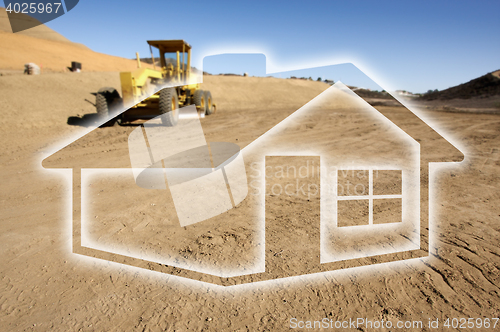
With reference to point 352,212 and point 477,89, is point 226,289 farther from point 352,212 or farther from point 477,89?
point 477,89

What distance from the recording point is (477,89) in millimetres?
27719

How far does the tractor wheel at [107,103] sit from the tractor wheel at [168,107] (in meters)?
1.84

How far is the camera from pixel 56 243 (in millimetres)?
3025

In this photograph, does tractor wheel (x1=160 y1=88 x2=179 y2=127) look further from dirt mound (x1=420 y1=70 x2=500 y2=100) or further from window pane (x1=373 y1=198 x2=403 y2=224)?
dirt mound (x1=420 y1=70 x2=500 y2=100)

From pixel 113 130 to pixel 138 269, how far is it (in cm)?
720

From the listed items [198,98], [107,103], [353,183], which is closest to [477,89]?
[198,98]

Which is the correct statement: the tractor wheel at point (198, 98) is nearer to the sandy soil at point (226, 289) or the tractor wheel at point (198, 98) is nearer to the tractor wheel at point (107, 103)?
the tractor wheel at point (107, 103)

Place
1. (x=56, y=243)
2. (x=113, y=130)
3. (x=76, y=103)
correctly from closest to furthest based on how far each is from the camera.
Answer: (x=56, y=243) < (x=113, y=130) < (x=76, y=103)

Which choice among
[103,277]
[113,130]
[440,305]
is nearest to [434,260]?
[440,305]

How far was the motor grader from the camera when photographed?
8695mm

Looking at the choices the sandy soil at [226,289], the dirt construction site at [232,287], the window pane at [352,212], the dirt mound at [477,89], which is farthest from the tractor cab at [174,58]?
the dirt mound at [477,89]

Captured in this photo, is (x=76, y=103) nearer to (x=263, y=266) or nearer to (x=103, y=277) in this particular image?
(x=103, y=277)

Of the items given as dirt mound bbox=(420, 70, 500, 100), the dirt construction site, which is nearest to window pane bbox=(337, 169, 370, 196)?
the dirt construction site

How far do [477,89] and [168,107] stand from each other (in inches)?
1245
